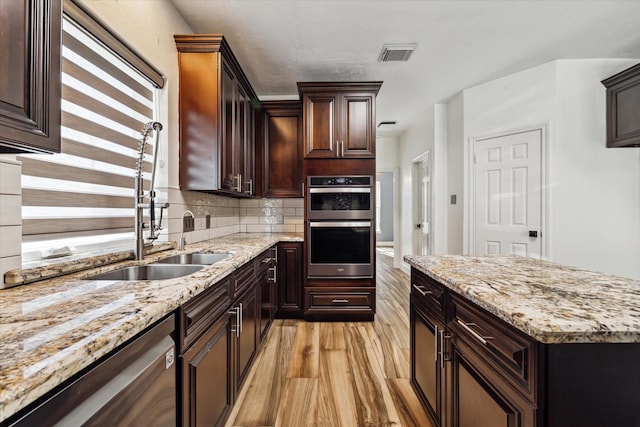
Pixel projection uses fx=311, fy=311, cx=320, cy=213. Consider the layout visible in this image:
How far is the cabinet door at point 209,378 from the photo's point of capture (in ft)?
3.77

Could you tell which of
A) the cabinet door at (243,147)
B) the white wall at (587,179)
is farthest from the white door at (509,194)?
the cabinet door at (243,147)

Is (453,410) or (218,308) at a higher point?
(218,308)

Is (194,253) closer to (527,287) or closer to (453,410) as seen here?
(453,410)

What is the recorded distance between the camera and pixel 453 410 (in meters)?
1.30

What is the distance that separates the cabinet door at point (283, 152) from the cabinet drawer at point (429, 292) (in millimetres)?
2098

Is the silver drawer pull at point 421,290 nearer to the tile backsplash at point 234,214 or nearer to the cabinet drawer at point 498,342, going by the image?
the cabinet drawer at point 498,342

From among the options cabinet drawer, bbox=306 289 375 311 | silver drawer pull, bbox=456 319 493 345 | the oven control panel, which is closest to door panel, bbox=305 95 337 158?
the oven control panel

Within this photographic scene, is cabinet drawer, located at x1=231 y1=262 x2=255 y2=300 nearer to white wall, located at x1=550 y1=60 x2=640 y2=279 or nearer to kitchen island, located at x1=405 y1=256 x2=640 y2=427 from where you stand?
kitchen island, located at x1=405 y1=256 x2=640 y2=427

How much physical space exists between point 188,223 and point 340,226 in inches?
56.6

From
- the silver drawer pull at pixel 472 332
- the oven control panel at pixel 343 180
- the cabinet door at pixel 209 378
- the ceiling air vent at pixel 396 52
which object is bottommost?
the cabinet door at pixel 209 378

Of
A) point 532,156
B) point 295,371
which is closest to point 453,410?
point 295,371

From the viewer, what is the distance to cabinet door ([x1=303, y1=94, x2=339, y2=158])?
3.19 meters

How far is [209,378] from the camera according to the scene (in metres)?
1.36

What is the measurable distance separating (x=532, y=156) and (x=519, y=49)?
1.11 metres
